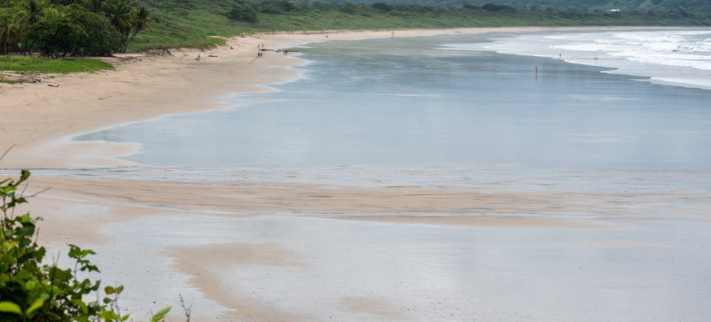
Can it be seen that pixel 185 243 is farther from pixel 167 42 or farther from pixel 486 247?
pixel 167 42

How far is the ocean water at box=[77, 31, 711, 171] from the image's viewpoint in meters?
16.8

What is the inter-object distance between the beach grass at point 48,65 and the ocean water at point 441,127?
352 inches

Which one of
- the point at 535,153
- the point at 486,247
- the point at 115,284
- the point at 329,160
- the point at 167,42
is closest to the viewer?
the point at 115,284

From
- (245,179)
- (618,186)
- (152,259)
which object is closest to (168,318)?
(152,259)

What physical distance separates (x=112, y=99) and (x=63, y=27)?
54.6 feet

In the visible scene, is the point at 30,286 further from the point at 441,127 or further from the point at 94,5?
the point at 94,5

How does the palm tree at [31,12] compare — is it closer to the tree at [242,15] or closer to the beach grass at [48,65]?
the beach grass at [48,65]

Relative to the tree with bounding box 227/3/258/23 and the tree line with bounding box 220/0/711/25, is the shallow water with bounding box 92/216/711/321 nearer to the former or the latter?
the tree with bounding box 227/3/258/23

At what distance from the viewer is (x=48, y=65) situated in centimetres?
3491

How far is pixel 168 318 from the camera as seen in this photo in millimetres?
7426

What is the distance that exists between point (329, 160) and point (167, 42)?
45.0 metres

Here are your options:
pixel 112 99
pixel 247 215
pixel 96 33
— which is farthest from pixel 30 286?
pixel 96 33

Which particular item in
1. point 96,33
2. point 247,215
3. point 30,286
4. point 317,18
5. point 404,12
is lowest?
point 404,12

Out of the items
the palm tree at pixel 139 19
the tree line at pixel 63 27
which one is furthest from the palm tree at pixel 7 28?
the palm tree at pixel 139 19
